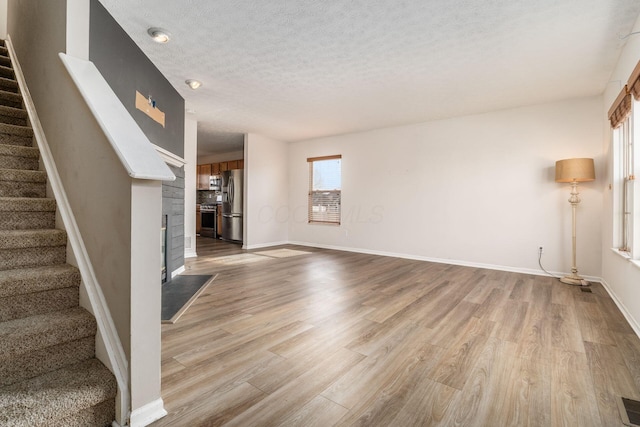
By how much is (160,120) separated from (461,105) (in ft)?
13.6

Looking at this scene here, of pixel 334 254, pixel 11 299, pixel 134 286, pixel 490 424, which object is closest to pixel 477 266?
pixel 334 254

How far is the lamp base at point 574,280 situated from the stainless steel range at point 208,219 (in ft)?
24.6

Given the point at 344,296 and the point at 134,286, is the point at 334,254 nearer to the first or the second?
the point at 344,296

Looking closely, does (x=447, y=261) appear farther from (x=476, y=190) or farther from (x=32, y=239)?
(x=32, y=239)

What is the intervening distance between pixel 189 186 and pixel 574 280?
6.04m

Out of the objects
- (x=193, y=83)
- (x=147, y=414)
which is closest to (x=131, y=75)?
(x=193, y=83)

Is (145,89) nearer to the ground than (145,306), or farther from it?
farther from it

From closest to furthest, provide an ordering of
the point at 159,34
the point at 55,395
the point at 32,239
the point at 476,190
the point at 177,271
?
1. the point at 55,395
2. the point at 32,239
3. the point at 159,34
4. the point at 177,271
5. the point at 476,190

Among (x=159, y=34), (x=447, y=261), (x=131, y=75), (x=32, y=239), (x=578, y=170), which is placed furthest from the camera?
(x=447, y=261)

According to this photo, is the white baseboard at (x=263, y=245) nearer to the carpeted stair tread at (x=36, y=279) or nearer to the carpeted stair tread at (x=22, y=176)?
the carpeted stair tread at (x=22, y=176)

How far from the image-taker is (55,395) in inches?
46.1

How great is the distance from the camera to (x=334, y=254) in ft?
19.4

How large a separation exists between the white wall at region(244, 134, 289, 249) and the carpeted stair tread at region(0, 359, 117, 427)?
504 centimetres

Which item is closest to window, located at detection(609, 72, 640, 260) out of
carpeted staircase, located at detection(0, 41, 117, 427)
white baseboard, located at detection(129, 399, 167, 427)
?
white baseboard, located at detection(129, 399, 167, 427)
